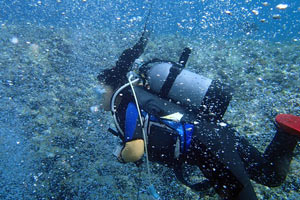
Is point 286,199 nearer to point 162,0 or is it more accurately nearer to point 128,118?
point 128,118

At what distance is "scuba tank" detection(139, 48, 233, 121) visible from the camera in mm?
2359

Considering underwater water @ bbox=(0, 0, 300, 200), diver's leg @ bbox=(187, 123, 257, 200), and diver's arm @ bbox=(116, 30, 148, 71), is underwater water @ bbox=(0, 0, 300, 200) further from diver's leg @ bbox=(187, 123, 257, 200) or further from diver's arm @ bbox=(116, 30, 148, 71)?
diver's arm @ bbox=(116, 30, 148, 71)

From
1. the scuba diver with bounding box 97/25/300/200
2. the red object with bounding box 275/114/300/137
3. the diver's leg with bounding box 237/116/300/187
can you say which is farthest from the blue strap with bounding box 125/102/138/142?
the red object with bounding box 275/114/300/137

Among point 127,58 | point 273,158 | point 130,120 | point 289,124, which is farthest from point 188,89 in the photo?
point 273,158

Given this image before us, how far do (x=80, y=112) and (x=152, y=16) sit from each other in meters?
20.9

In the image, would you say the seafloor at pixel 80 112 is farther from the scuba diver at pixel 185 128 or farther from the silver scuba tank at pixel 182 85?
the silver scuba tank at pixel 182 85

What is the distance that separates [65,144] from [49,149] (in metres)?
0.32

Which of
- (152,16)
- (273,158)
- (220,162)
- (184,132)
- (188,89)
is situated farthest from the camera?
(152,16)

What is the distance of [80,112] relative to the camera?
4727mm

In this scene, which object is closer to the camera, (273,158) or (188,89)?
(188,89)

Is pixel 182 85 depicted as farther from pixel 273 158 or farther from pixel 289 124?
pixel 273 158

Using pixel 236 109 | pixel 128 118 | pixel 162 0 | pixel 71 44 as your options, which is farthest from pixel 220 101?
pixel 162 0

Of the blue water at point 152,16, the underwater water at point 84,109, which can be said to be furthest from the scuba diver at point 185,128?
the blue water at point 152,16

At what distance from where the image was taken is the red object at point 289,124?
2.28 metres
